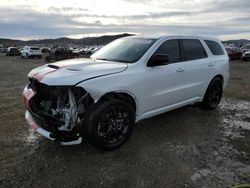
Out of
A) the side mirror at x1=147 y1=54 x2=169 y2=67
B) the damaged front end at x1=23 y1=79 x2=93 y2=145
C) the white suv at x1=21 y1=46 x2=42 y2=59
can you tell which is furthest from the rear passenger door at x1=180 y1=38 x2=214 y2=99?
the white suv at x1=21 y1=46 x2=42 y2=59

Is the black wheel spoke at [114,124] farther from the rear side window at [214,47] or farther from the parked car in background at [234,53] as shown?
the parked car in background at [234,53]

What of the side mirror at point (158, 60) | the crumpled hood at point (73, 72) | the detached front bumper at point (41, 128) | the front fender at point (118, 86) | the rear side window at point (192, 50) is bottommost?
the detached front bumper at point (41, 128)

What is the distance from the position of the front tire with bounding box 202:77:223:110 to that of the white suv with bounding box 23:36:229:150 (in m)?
0.79

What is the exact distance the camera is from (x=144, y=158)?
394 centimetres

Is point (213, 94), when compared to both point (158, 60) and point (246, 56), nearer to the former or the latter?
point (158, 60)

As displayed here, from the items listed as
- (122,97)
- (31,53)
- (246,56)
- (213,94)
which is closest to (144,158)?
(122,97)

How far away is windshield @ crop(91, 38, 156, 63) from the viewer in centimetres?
460

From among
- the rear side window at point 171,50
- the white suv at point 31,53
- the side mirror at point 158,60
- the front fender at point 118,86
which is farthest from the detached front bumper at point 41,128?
the white suv at point 31,53

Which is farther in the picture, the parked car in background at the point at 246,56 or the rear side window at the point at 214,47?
the parked car in background at the point at 246,56

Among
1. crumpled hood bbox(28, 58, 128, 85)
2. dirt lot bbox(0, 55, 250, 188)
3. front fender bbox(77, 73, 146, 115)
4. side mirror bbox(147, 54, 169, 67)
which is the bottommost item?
dirt lot bbox(0, 55, 250, 188)

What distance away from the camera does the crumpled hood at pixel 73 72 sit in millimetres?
3592

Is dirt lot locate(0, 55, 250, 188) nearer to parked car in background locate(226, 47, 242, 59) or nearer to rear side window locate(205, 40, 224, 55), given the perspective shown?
rear side window locate(205, 40, 224, 55)

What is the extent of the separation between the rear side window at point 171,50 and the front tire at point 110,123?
4.47ft

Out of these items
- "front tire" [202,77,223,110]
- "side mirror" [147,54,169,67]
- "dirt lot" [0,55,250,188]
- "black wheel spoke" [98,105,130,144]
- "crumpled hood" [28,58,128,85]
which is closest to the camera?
"dirt lot" [0,55,250,188]
